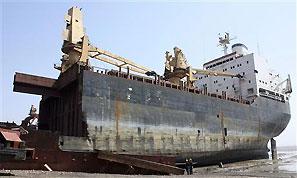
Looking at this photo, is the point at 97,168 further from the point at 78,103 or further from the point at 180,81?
the point at 180,81

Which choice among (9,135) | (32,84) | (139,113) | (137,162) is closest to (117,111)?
(139,113)

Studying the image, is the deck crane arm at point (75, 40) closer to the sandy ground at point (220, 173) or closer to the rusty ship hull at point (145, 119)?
the rusty ship hull at point (145, 119)

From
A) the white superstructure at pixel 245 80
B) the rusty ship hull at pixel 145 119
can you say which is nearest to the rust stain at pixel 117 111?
the rusty ship hull at pixel 145 119

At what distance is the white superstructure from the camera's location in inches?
1204

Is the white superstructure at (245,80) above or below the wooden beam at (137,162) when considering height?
above

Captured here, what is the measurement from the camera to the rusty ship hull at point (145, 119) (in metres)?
15.9

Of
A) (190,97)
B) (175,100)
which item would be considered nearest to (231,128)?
(190,97)

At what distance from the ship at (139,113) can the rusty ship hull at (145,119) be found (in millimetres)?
57

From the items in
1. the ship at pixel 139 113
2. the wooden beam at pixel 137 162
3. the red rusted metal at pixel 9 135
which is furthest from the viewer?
the ship at pixel 139 113

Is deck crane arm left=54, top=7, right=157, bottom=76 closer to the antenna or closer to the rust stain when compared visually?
the rust stain

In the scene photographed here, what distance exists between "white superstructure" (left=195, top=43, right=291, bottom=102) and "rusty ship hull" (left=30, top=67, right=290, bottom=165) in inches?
142

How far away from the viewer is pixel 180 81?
25438 mm

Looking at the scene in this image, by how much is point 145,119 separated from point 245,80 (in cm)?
1700

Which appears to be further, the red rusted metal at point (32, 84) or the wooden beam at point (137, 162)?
the red rusted metal at point (32, 84)
